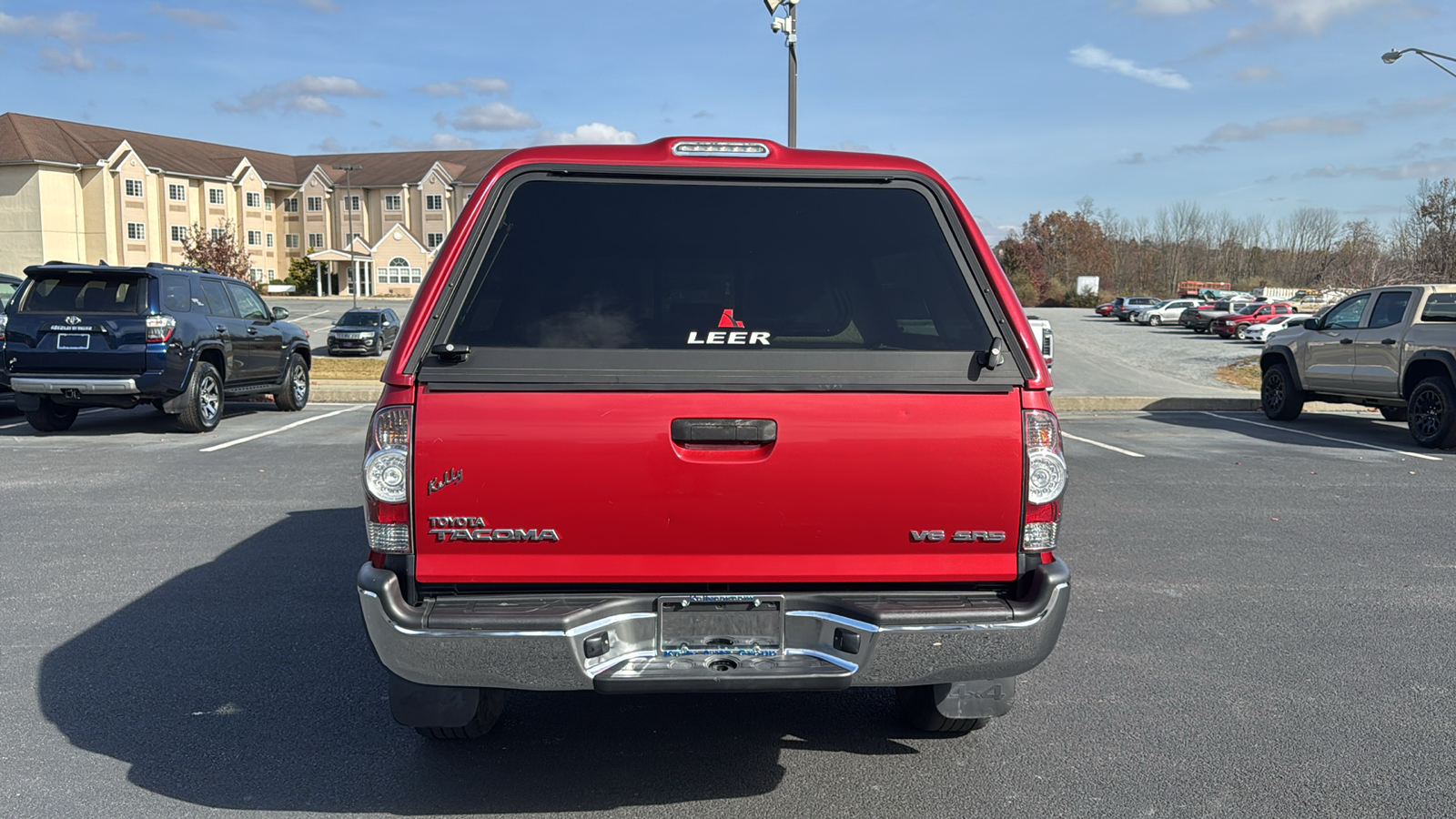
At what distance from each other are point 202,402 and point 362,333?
2384cm

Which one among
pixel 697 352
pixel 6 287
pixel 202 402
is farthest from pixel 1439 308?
pixel 6 287

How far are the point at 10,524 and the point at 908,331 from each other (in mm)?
6989

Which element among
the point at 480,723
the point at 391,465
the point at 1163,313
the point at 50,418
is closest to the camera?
the point at 391,465

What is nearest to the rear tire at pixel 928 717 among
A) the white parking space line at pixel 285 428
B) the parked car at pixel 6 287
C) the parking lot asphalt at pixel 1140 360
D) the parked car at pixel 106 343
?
the white parking space line at pixel 285 428

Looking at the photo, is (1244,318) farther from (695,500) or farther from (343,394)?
(695,500)

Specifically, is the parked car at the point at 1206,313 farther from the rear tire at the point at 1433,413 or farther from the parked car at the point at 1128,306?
the rear tire at the point at 1433,413

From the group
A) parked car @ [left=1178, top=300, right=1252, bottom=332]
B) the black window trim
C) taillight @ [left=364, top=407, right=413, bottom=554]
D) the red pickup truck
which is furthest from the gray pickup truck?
parked car @ [left=1178, top=300, right=1252, bottom=332]

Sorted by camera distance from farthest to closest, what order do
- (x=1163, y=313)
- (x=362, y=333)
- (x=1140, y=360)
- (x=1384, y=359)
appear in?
(x=1163, y=313), (x=362, y=333), (x=1140, y=360), (x=1384, y=359)

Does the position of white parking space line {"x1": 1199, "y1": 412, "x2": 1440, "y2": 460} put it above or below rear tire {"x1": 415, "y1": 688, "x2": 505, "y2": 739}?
below

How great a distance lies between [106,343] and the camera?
11.5 m

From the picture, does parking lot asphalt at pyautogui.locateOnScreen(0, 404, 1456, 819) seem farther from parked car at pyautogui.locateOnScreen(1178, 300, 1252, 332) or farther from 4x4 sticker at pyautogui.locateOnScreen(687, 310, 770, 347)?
parked car at pyautogui.locateOnScreen(1178, 300, 1252, 332)

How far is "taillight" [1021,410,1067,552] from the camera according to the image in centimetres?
324

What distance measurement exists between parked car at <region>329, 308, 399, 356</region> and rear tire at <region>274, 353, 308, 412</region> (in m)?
19.7

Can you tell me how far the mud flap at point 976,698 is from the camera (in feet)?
12.3
